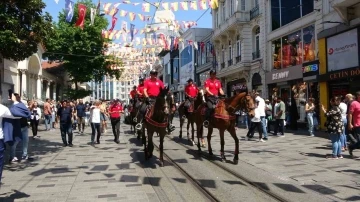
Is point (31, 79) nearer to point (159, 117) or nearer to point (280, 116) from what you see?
point (280, 116)

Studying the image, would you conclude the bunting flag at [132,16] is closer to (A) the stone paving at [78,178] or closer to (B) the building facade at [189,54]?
(A) the stone paving at [78,178]

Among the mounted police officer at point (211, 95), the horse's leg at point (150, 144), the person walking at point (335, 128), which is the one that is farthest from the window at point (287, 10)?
the horse's leg at point (150, 144)

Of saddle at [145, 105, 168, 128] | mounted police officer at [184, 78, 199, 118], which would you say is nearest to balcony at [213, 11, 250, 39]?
mounted police officer at [184, 78, 199, 118]

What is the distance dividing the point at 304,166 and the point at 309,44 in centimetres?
1420

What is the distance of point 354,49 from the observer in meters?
17.8

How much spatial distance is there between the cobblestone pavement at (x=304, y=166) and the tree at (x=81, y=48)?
1090 inches

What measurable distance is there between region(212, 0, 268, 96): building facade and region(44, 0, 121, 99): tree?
515 inches

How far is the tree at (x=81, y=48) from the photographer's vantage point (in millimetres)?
38688

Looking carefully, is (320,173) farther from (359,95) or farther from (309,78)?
(309,78)

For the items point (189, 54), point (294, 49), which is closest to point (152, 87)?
point (294, 49)

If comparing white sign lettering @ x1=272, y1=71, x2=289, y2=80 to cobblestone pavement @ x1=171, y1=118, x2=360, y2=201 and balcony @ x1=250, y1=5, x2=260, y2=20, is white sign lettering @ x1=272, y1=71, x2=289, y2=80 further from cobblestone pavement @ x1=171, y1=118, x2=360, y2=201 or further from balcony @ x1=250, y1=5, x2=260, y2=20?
cobblestone pavement @ x1=171, y1=118, x2=360, y2=201

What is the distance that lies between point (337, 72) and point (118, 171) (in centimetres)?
1379

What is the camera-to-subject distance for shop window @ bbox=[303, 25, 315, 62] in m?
21.6

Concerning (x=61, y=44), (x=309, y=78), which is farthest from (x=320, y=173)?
(x=61, y=44)
